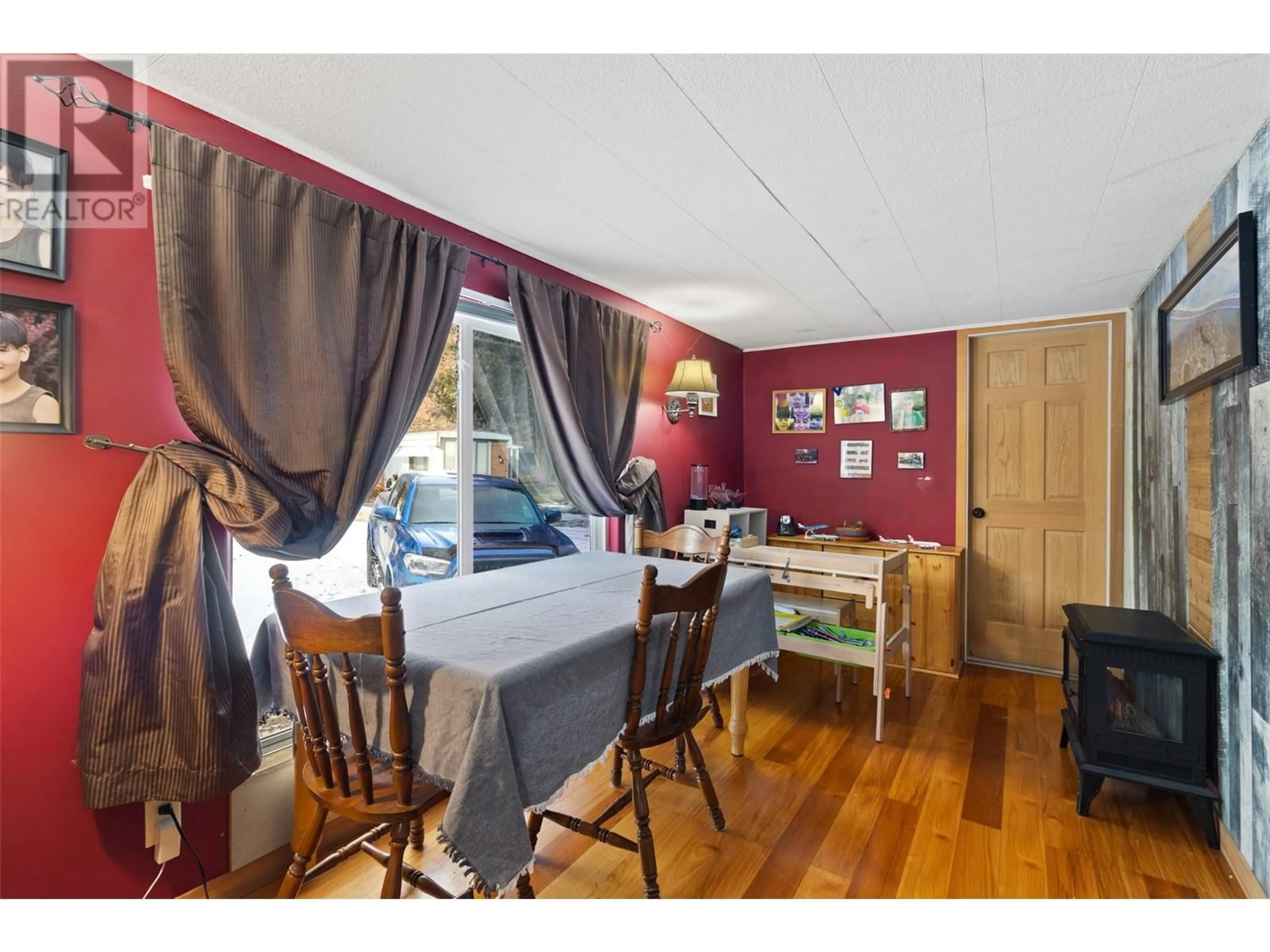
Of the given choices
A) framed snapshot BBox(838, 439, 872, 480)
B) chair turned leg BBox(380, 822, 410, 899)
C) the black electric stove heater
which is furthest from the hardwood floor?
framed snapshot BBox(838, 439, 872, 480)

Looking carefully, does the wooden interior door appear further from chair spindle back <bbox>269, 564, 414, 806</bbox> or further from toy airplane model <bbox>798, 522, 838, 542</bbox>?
chair spindle back <bbox>269, 564, 414, 806</bbox>

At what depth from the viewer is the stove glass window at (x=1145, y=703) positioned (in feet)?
6.97

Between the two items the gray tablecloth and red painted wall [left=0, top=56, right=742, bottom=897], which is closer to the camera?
the gray tablecloth

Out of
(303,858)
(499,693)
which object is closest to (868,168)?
(499,693)

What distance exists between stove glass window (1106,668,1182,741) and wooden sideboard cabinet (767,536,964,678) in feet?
4.77

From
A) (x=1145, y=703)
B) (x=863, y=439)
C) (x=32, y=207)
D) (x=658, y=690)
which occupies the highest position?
(x=32, y=207)

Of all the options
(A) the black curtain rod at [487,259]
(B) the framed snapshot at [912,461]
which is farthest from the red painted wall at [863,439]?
(A) the black curtain rod at [487,259]

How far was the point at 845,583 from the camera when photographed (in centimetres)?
287

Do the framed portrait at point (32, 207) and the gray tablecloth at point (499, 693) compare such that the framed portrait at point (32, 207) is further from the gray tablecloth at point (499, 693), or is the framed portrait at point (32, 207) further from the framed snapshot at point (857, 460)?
the framed snapshot at point (857, 460)

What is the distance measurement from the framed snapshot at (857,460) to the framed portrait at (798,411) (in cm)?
24

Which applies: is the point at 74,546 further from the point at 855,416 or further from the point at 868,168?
the point at 855,416

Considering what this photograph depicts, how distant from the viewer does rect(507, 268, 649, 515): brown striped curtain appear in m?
2.73

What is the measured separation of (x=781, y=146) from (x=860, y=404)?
2923 mm
